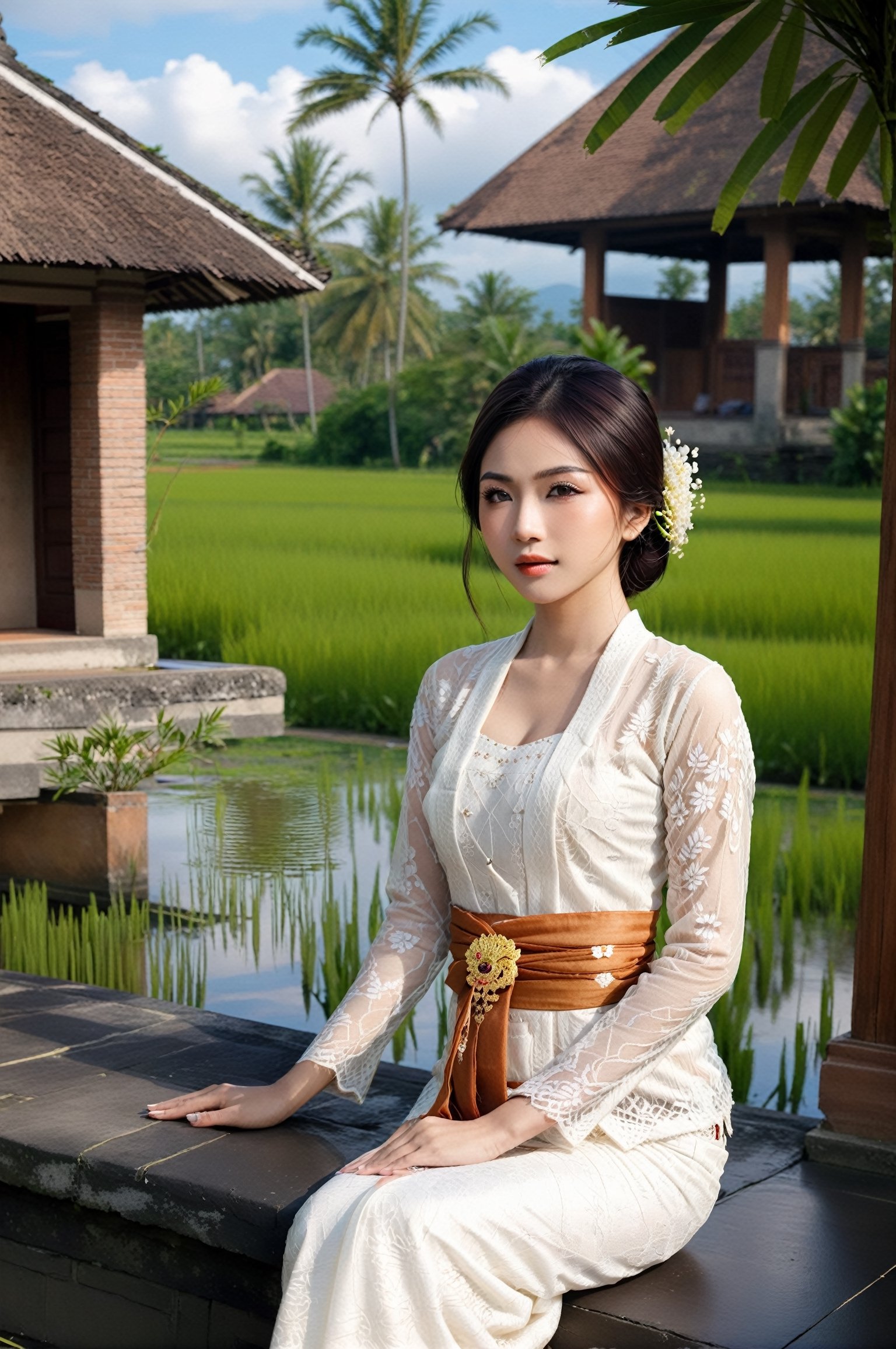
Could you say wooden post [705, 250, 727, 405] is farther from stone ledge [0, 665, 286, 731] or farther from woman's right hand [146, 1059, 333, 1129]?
woman's right hand [146, 1059, 333, 1129]

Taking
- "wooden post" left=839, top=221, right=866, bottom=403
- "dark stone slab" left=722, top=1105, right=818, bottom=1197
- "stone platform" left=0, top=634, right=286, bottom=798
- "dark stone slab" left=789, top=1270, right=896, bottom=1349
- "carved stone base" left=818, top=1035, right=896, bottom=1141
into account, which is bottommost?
"stone platform" left=0, top=634, right=286, bottom=798

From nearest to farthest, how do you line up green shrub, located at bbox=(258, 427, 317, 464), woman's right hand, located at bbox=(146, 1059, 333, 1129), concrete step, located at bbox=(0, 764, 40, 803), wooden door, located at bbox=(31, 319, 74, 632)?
woman's right hand, located at bbox=(146, 1059, 333, 1129)
concrete step, located at bbox=(0, 764, 40, 803)
wooden door, located at bbox=(31, 319, 74, 632)
green shrub, located at bbox=(258, 427, 317, 464)

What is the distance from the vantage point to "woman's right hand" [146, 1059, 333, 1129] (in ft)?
7.50

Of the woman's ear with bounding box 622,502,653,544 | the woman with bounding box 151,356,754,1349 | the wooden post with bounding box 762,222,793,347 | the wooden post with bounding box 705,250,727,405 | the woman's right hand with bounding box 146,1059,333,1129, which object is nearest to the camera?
the woman with bounding box 151,356,754,1349

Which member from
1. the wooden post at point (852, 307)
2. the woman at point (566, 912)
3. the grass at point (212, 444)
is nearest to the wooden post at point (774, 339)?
the wooden post at point (852, 307)

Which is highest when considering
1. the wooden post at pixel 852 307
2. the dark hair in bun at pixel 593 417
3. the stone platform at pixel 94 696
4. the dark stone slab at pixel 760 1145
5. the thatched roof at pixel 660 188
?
the thatched roof at pixel 660 188

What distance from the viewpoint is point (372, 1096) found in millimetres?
2689

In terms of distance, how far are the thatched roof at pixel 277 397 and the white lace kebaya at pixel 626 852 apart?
2150 inches

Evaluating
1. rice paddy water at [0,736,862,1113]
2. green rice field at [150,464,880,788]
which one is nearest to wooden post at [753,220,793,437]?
green rice field at [150,464,880,788]

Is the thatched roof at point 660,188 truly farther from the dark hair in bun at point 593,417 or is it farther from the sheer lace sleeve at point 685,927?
the sheer lace sleeve at point 685,927

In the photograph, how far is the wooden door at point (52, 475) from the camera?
9031 millimetres

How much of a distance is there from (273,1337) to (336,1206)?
0.50 feet

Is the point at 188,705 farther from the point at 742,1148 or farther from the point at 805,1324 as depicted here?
the point at 805,1324

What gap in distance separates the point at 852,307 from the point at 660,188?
2.89m
